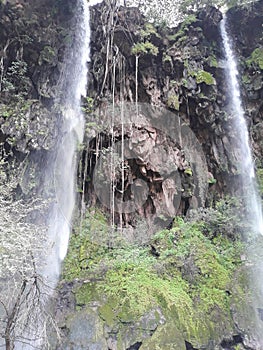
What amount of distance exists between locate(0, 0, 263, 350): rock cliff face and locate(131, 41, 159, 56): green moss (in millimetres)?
45

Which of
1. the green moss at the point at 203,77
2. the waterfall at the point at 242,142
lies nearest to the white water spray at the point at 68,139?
the green moss at the point at 203,77

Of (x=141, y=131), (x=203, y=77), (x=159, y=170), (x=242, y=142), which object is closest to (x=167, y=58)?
(x=203, y=77)

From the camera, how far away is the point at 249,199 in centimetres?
1096

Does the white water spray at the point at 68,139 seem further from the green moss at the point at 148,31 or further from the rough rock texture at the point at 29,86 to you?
the green moss at the point at 148,31

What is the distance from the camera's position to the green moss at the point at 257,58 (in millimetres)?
12375

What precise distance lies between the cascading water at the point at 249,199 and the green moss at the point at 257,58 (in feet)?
1.83

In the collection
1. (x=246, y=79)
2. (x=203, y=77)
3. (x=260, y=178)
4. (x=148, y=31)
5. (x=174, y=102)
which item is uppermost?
(x=148, y=31)

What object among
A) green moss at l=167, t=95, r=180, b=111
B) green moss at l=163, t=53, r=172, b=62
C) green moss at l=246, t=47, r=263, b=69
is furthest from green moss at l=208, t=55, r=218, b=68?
green moss at l=167, t=95, r=180, b=111

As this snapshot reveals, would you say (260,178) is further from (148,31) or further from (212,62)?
(148,31)

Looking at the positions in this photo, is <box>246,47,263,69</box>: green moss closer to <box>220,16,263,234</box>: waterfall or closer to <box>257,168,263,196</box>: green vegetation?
<box>220,16,263,234</box>: waterfall

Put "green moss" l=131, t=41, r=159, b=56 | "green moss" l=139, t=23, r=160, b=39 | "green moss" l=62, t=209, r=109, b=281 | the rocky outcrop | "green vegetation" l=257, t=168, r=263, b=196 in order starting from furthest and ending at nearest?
"green moss" l=139, t=23, r=160, b=39, "green moss" l=131, t=41, r=159, b=56, "green vegetation" l=257, t=168, r=263, b=196, "green moss" l=62, t=209, r=109, b=281, the rocky outcrop

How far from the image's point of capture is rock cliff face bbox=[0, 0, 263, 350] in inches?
341

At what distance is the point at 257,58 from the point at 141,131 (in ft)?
17.3

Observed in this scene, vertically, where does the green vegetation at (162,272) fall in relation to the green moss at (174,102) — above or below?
below
